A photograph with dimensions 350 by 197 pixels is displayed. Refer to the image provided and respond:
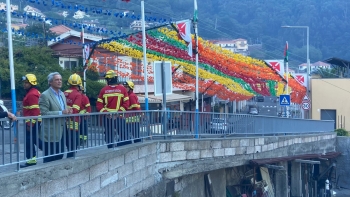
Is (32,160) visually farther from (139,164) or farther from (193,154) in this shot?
(193,154)

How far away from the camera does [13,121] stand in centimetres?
664

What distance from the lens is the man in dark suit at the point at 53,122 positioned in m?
7.53

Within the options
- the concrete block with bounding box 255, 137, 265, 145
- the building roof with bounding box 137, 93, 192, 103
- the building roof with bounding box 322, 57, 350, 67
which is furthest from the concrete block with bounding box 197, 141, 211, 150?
the building roof with bounding box 322, 57, 350, 67

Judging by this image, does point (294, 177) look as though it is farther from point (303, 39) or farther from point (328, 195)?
point (303, 39)

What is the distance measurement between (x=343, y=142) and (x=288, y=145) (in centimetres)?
867

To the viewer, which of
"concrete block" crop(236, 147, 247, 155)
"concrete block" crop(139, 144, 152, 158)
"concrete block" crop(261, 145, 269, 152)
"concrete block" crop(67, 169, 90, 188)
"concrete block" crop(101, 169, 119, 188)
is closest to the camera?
"concrete block" crop(67, 169, 90, 188)

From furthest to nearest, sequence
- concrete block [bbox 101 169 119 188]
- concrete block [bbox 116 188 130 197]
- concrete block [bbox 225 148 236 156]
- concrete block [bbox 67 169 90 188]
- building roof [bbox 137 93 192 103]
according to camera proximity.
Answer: building roof [bbox 137 93 192 103], concrete block [bbox 225 148 236 156], concrete block [bbox 116 188 130 197], concrete block [bbox 101 169 119 188], concrete block [bbox 67 169 90 188]

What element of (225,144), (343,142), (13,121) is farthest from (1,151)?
(343,142)

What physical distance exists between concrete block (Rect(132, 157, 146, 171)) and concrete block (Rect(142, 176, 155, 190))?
354mm

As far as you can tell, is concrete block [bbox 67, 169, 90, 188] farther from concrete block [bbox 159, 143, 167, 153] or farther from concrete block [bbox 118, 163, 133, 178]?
concrete block [bbox 159, 143, 167, 153]

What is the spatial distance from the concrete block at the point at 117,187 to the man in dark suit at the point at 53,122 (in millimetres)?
1631

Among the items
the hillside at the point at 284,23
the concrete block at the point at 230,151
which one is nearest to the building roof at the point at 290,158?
the concrete block at the point at 230,151

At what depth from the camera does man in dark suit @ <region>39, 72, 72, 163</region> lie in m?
7.53

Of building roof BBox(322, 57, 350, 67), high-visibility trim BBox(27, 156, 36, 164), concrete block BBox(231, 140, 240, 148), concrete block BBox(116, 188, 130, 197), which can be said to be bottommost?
concrete block BBox(116, 188, 130, 197)
